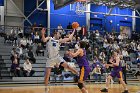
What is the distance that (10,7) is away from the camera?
30.9m

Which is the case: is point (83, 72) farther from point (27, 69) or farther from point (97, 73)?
point (97, 73)

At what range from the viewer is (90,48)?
26.0 meters

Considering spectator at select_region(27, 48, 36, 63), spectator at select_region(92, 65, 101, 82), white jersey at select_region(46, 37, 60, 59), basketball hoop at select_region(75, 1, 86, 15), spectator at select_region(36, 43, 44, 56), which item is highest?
basketball hoop at select_region(75, 1, 86, 15)

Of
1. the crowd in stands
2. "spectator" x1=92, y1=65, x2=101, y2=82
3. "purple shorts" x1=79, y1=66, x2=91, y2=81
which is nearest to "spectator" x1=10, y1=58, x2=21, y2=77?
the crowd in stands

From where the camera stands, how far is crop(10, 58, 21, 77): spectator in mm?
20484

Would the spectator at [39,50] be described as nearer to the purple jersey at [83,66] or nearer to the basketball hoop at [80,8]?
the basketball hoop at [80,8]

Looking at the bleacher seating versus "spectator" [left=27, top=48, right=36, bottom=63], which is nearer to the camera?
the bleacher seating

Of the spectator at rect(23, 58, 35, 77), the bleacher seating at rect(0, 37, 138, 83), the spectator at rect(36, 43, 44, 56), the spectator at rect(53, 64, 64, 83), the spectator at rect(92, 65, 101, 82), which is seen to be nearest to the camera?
the bleacher seating at rect(0, 37, 138, 83)

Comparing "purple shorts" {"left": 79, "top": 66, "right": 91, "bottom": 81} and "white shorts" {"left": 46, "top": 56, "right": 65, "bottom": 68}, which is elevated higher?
"white shorts" {"left": 46, "top": 56, "right": 65, "bottom": 68}

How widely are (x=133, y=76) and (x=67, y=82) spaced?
25.7ft

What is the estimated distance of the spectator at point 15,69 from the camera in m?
20.5

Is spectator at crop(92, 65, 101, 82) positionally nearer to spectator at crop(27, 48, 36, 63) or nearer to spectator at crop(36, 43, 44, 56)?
spectator at crop(27, 48, 36, 63)

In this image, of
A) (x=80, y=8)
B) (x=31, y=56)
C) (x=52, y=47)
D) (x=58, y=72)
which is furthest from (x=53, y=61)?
(x=80, y=8)

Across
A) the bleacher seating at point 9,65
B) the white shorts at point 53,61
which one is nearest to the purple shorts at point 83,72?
the white shorts at point 53,61
